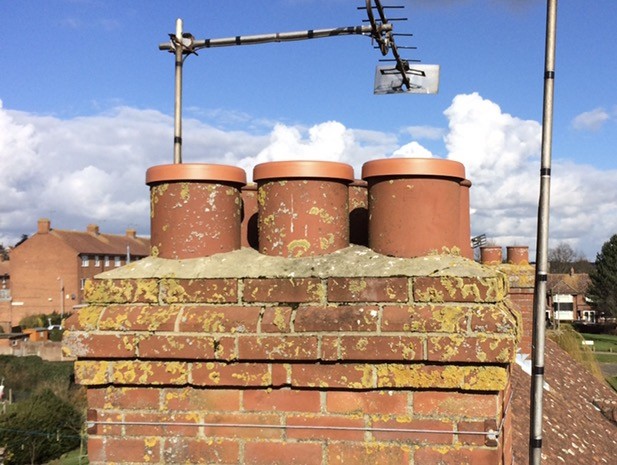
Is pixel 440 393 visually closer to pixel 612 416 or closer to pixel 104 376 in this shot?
pixel 104 376

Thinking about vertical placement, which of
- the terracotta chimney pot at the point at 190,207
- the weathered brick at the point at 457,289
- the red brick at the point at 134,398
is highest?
the terracotta chimney pot at the point at 190,207

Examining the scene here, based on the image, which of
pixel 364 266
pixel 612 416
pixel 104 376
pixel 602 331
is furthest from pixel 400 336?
pixel 602 331

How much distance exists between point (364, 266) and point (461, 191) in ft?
2.47

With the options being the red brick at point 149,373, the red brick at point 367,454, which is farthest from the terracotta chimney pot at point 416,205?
the red brick at point 149,373

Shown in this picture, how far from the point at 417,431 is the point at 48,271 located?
55.9 m

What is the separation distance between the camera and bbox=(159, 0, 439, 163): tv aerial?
3555mm

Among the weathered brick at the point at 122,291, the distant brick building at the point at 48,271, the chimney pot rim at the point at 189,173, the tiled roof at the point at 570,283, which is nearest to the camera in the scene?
the weathered brick at the point at 122,291

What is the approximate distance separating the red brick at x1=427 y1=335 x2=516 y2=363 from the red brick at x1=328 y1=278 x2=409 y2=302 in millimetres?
210

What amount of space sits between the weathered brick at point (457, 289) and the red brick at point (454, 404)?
35 cm

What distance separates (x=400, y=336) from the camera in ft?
6.97

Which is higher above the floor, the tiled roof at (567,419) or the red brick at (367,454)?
the red brick at (367,454)

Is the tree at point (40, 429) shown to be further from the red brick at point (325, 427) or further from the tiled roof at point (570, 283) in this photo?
the tiled roof at point (570, 283)

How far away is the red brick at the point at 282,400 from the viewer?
221 cm

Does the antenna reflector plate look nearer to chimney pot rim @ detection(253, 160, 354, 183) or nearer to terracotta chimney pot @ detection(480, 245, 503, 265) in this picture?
chimney pot rim @ detection(253, 160, 354, 183)
